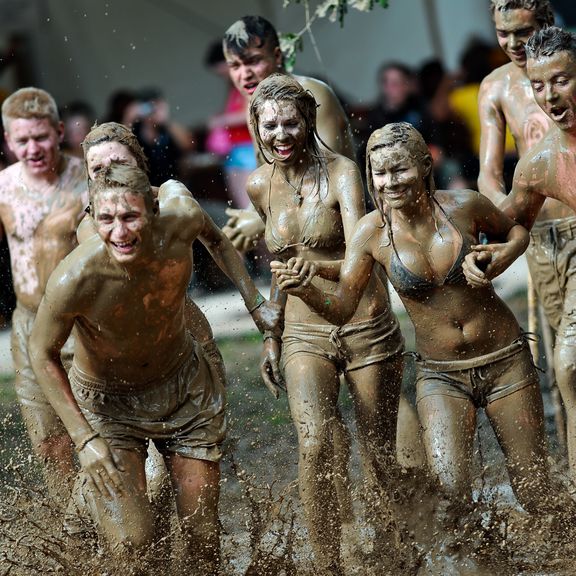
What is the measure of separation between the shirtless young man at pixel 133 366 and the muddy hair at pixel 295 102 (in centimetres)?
71

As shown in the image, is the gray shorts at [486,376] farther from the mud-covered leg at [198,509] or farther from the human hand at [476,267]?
the mud-covered leg at [198,509]

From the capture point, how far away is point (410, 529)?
7520 mm

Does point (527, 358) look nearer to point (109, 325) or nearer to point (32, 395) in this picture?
point (109, 325)

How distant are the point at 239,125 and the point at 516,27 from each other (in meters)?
5.93

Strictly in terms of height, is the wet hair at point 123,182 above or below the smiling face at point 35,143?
below

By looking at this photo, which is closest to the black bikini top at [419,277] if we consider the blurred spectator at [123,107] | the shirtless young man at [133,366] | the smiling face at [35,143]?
the shirtless young man at [133,366]

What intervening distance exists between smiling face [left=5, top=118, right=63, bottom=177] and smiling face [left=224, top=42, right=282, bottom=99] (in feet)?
3.62

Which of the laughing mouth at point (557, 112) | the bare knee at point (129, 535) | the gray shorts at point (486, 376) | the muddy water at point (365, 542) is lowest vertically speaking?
the muddy water at point (365, 542)

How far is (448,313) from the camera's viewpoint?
735cm

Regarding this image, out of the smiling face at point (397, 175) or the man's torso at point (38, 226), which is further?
A: the man's torso at point (38, 226)

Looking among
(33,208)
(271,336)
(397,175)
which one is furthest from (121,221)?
(33,208)

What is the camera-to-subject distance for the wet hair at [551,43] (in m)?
7.40

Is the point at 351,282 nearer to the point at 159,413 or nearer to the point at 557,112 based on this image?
the point at 159,413

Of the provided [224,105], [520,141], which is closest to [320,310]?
[520,141]
